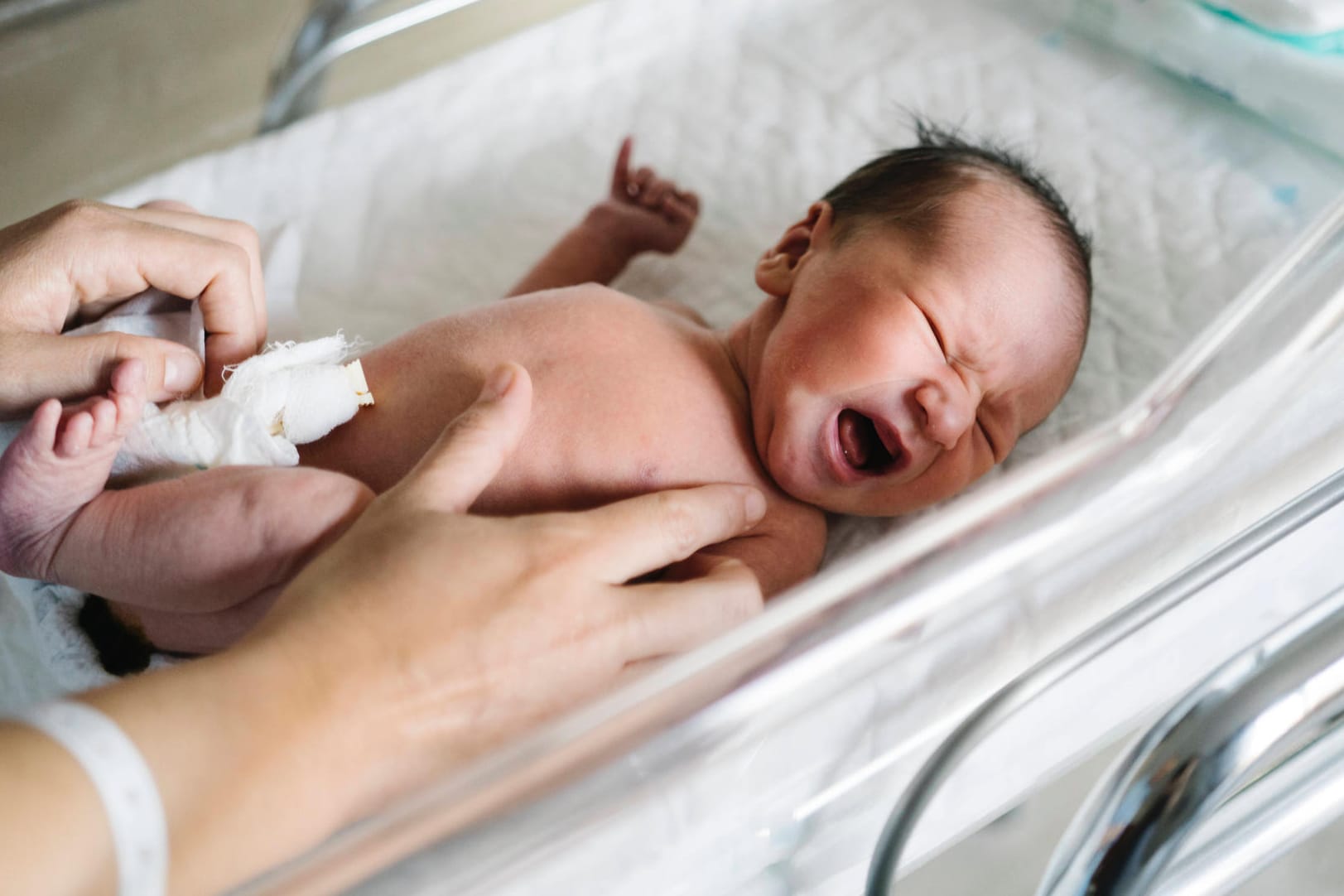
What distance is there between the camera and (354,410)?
3.03ft

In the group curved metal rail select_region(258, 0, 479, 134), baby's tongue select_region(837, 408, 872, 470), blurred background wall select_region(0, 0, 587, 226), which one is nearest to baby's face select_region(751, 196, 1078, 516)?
baby's tongue select_region(837, 408, 872, 470)

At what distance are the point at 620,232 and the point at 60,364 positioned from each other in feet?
1.94

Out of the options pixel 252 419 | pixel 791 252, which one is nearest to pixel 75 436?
pixel 252 419

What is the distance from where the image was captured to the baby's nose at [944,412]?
89 centimetres

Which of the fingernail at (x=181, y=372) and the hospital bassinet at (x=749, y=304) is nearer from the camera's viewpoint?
the hospital bassinet at (x=749, y=304)

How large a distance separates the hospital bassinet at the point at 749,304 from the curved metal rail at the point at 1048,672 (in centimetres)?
1

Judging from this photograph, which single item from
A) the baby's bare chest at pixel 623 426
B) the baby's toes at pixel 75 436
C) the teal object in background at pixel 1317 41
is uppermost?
the teal object in background at pixel 1317 41

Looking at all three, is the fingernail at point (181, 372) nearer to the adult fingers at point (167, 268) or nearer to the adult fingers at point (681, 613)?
the adult fingers at point (167, 268)

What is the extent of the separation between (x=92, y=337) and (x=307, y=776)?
1.49 ft

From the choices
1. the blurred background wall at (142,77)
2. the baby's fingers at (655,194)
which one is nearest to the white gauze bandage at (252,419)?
the baby's fingers at (655,194)

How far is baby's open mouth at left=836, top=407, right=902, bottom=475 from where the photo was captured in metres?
0.95

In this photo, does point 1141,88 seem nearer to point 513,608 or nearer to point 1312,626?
point 1312,626

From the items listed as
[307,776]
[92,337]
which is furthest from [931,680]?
[92,337]

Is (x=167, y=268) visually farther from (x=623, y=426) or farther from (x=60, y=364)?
(x=623, y=426)
